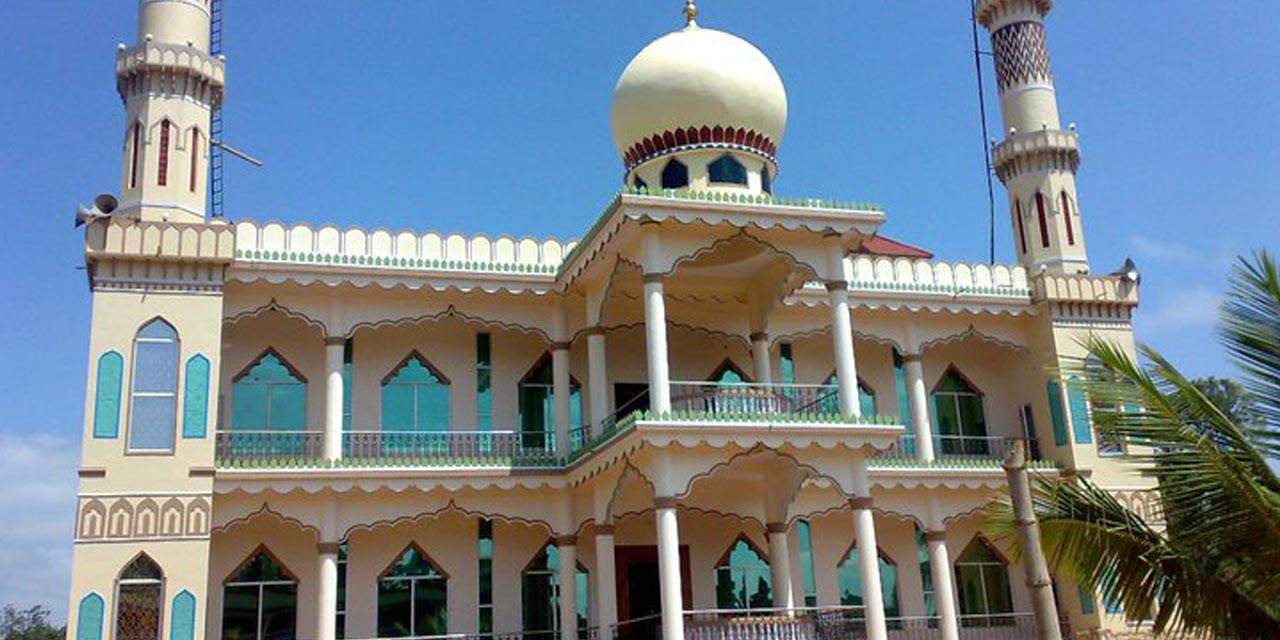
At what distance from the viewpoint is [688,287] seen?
18.5 meters

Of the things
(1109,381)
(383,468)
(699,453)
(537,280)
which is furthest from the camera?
(537,280)

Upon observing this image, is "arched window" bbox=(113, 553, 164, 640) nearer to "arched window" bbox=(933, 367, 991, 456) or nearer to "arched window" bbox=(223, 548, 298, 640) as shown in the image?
"arched window" bbox=(223, 548, 298, 640)

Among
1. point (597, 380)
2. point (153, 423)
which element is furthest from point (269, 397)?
point (597, 380)

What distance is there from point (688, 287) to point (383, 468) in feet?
17.4

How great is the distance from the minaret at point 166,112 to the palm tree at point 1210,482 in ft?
41.6

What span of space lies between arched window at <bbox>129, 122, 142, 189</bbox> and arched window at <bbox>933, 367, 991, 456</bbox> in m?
13.2

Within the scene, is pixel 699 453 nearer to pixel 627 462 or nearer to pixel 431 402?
pixel 627 462

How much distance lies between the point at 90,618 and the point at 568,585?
20.3 feet

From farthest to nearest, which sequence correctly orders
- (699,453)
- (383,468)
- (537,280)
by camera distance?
1. (537,280)
2. (383,468)
3. (699,453)

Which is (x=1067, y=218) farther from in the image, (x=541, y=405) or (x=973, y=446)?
(x=541, y=405)

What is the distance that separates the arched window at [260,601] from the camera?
16.7m

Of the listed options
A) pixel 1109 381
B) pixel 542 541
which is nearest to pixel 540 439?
pixel 542 541

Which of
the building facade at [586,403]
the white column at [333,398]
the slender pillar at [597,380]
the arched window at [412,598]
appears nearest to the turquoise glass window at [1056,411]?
the building facade at [586,403]

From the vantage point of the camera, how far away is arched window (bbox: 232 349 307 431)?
1755 centimetres
